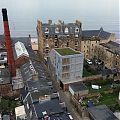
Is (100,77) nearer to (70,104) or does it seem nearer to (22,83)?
(70,104)

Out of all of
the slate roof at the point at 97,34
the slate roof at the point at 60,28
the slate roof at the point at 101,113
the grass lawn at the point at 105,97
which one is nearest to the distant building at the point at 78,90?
the grass lawn at the point at 105,97

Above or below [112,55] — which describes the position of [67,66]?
below

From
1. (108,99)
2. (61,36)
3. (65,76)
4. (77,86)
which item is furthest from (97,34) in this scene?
(108,99)

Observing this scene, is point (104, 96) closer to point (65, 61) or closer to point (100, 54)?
point (65, 61)

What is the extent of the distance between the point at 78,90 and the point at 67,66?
23.1ft

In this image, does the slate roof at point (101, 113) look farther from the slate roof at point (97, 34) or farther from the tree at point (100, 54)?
the slate roof at point (97, 34)

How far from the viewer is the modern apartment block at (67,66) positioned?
55.8 metres

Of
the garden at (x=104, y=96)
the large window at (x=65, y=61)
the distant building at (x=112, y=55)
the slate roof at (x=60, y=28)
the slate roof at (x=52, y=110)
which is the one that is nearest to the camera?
the slate roof at (x=52, y=110)

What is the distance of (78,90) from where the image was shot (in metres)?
52.8

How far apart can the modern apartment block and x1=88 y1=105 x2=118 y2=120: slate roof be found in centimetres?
1372

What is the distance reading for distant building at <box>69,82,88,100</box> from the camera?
52312mm

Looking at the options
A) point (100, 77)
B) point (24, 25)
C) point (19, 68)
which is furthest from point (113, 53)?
point (24, 25)

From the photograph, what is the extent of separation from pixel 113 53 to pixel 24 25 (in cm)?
8430

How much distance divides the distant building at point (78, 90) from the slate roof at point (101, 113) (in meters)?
6.88
